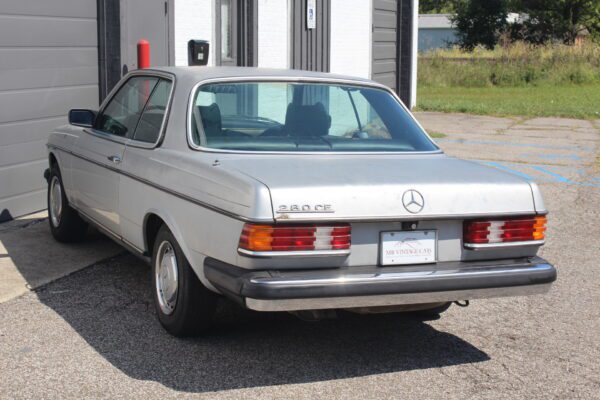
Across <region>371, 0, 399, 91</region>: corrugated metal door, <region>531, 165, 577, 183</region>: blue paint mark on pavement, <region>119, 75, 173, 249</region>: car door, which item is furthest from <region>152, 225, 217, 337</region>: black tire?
<region>371, 0, 399, 91</region>: corrugated metal door

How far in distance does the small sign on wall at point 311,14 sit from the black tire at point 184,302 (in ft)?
32.4

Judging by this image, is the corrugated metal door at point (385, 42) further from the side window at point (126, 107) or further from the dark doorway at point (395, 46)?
the side window at point (126, 107)

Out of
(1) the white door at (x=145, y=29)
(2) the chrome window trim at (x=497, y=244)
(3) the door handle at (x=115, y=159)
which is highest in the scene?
(1) the white door at (x=145, y=29)

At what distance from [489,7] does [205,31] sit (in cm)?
5038

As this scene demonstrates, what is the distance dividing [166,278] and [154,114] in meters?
1.12

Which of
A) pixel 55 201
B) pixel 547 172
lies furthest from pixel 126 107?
pixel 547 172

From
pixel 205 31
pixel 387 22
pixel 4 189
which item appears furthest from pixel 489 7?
pixel 4 189

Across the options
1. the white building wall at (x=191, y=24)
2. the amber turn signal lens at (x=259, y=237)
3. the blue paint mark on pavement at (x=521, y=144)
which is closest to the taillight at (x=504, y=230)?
the amber turn signal lens at (x=259, y=237)

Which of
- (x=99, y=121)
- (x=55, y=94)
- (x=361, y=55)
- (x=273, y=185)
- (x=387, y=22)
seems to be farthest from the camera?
(x=387, y=22)

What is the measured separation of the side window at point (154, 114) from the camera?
6094mm

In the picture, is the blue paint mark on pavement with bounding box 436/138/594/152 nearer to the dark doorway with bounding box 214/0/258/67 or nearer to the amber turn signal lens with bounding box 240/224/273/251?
the dark doorway with bounding box 214/0/258/67

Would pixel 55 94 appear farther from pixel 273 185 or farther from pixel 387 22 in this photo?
pixel 387 22

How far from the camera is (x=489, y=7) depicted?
198 feet

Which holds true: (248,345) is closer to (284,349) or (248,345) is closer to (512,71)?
(284,349)
